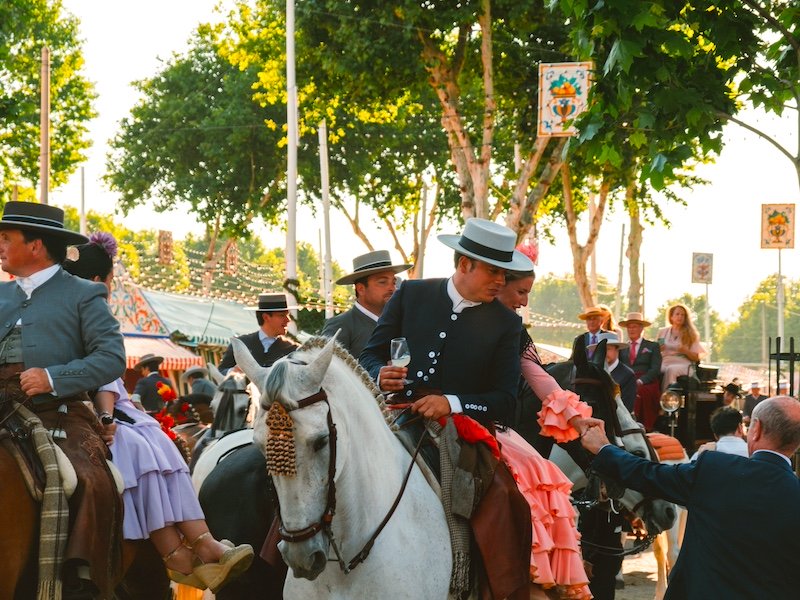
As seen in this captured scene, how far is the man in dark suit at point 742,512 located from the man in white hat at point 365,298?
10.6 feet

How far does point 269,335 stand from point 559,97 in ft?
43.6

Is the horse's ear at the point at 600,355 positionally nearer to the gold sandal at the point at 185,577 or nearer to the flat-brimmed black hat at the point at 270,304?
the flat-brimmed black hat at the point at 270,304

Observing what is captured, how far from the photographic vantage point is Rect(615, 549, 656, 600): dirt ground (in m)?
13.3

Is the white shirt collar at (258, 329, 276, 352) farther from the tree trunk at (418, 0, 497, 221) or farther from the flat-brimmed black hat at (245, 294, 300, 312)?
the tree trunk at (418, 0, 497, 221)

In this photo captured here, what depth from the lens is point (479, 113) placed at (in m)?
32.2

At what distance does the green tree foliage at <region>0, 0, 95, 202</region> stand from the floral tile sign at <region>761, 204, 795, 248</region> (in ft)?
78.7

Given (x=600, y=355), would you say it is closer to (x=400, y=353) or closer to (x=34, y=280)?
(x=400, y=353)

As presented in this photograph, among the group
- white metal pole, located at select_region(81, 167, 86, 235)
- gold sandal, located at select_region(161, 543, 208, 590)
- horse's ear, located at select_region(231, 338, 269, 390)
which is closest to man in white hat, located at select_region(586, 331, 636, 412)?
gold sandal, located at select_region(161, 543, 208, 590)

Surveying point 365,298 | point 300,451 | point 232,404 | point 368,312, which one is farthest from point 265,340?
point 300,451

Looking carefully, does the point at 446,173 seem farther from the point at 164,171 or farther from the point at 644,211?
the point at 164,171

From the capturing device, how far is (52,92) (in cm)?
4509

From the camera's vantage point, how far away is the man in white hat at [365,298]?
901cm

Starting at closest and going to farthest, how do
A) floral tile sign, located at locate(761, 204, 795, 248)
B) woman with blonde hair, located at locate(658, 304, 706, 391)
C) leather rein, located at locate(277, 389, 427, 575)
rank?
leather rein, located at locate(277, 389, 427, 575)
woman with blonde hair, located at locate(658, 304, 706, 391)
floral tile sign, located at locate(761, 204, 795, 248)

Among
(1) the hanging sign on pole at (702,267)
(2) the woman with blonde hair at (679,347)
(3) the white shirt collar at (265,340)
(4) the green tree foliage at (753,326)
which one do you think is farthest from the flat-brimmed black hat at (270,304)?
(4) the green tree foliage at (753,326)
